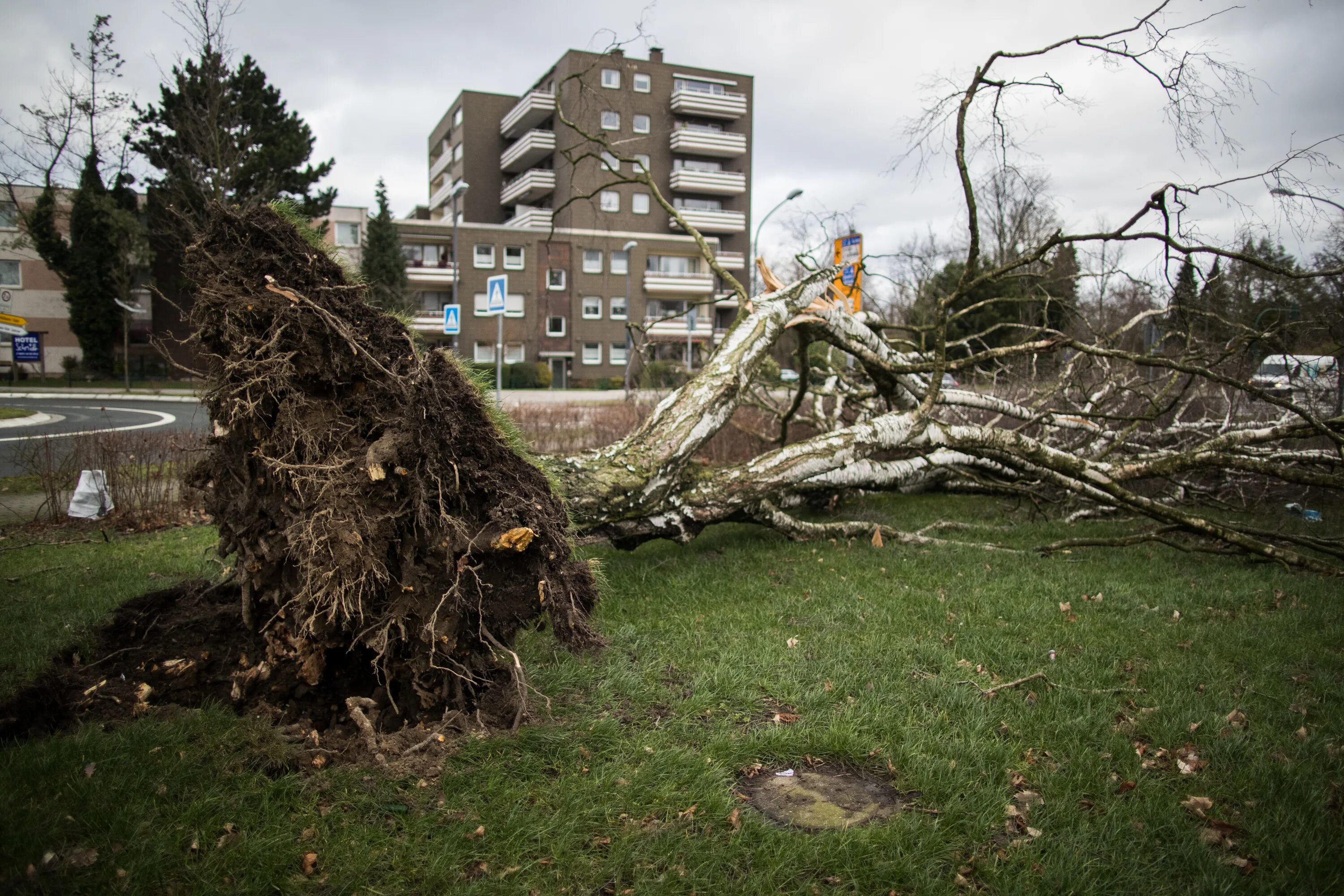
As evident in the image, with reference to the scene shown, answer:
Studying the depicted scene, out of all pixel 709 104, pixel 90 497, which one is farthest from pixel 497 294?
pixel 709 104

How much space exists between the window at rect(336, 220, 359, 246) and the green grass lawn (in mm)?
39167

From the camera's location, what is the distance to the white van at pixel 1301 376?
809 cm

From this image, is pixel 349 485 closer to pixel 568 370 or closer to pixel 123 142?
pixel 123 142

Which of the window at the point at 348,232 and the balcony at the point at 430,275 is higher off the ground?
the window at the point at 348,232

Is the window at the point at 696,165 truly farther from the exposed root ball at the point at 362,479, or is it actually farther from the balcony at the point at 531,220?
the exposed root ball at the point at 362,479

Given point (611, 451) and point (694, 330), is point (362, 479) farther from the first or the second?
point (694, 330)

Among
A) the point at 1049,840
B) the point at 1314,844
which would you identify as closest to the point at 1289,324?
the point at 1314,844

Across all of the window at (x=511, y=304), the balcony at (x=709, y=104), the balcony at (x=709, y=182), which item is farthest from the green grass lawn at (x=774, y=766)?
the balcony at (x=709, y=104)

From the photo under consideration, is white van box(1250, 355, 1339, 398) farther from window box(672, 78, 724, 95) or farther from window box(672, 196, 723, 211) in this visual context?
window box(672, 78, 724, 95)

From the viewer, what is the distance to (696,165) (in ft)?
166

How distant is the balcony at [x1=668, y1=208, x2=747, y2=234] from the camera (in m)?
48.3

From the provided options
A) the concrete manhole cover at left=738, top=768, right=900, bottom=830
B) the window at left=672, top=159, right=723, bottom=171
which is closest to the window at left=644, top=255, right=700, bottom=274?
the window at left=672, top=159, right=723, bottom=171

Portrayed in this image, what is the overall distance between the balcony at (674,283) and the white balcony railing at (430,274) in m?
11.4

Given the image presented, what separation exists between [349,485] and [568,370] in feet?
146
